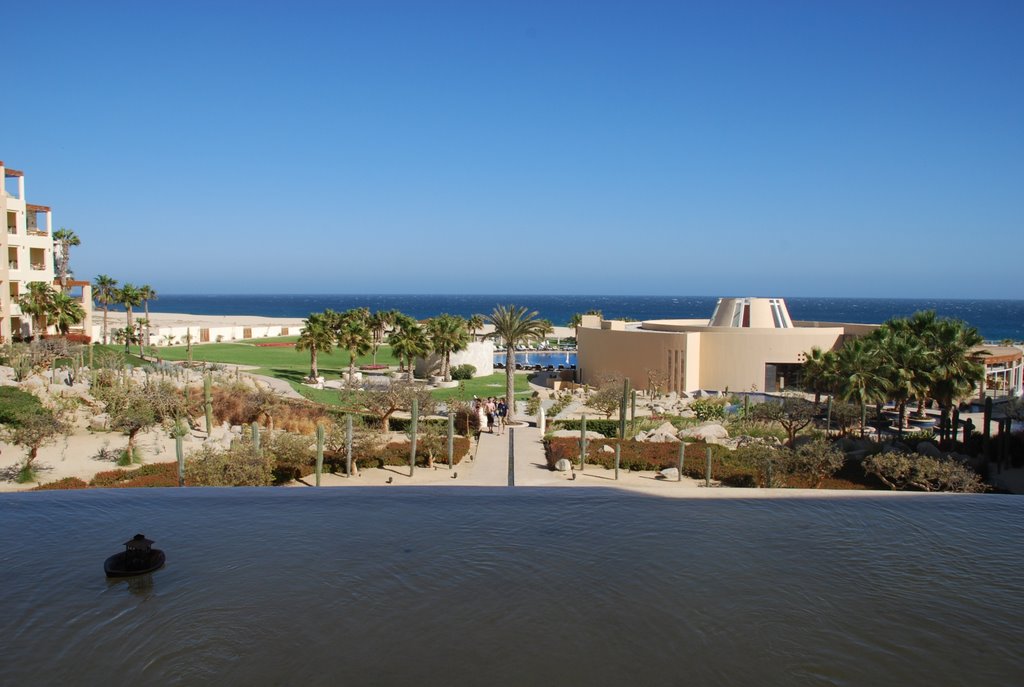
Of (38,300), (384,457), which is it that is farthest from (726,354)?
(38,300)

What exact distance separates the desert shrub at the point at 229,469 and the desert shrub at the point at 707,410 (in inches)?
728

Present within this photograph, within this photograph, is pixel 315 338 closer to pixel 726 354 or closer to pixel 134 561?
pixel 726 354

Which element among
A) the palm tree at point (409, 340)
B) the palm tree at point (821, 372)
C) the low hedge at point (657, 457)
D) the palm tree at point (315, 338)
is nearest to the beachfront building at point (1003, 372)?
the palm tree at point (821, 372)

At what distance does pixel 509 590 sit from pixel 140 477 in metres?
12.5

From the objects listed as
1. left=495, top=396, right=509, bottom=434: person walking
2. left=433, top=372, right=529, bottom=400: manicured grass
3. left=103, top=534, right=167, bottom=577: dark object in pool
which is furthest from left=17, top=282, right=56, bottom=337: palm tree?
left=103, top=534, right=167, bottom=577: dark object in pool

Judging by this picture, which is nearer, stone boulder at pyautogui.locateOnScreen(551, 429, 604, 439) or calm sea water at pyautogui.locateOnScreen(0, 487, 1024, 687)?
calm sea water at pyautogui.locateOnScreen(0, 487, 1024, 687)

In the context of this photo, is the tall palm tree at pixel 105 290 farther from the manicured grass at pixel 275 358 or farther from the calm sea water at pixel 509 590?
the calm sea water at pixel 509 590

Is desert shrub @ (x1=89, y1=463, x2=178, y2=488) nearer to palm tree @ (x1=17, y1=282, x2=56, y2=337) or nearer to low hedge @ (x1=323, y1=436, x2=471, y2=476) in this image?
low hedge @ (x1=323, y1=436, x2=471, y2=476)

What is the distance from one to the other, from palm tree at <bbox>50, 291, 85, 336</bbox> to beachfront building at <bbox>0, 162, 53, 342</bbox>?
6.84 feet

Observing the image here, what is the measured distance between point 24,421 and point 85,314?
97.7 feet

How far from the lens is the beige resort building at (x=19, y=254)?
1548 inches

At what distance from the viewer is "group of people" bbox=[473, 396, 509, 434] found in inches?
1048

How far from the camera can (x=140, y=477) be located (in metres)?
17.5

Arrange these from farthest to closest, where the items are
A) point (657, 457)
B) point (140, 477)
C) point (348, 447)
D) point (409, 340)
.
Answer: point (409, 340), point (657, 457), point (348, 447), point (140, 477)
